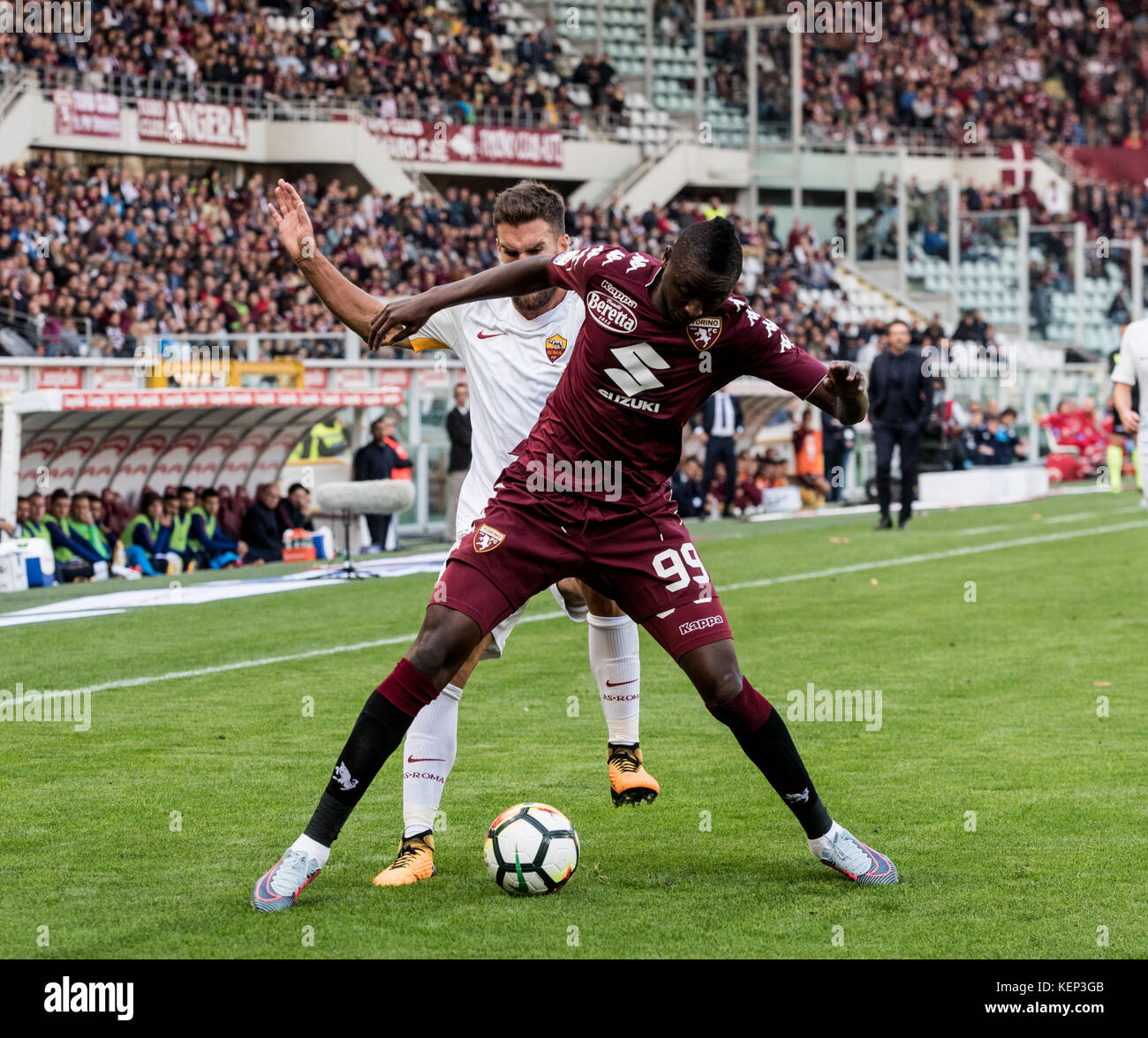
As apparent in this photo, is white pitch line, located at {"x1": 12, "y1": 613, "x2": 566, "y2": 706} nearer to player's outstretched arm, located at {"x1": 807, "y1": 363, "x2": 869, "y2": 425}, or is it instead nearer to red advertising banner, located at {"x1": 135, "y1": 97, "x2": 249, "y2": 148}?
player's outstretched arm, located at {"x1": 807, "y1": 363, "x2": 869, "y2": 425}

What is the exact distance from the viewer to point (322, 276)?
544cm

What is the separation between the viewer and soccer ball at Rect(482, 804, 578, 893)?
4.94m

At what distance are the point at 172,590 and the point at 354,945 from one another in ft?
32.1

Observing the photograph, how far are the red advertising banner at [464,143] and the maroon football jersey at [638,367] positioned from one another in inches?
1095

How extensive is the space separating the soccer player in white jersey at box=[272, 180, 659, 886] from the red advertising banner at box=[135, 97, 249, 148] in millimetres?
24127

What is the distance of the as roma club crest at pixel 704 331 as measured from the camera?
16.2 ft

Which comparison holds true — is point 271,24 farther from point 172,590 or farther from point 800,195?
point 172,590

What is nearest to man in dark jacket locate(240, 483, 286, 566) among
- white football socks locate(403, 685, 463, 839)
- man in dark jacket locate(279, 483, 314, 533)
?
man in dark jacket locate(279, 483, 314, 533)

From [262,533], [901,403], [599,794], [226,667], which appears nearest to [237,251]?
[262,533]

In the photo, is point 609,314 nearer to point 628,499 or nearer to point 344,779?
point 628,499

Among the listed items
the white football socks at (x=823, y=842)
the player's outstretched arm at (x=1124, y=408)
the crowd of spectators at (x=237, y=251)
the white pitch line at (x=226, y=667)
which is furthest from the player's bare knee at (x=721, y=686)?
Answer: the crowd of spectators at (x=237, y=251)

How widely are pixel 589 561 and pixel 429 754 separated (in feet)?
2.74

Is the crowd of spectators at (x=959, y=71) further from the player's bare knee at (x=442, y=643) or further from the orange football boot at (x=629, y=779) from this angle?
the player's bare knee at (x=442, y=643)
